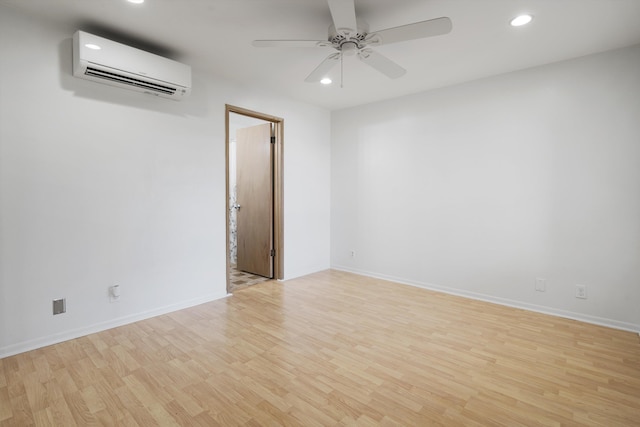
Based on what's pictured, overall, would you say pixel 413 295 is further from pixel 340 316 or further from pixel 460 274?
pixel 340 316

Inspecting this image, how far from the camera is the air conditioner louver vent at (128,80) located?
8.08ft

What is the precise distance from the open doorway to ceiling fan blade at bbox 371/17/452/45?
2170mm

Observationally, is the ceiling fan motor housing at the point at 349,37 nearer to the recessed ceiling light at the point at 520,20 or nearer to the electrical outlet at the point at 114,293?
the recessed ceiling light at the point at 520,20

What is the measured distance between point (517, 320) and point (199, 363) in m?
2.86

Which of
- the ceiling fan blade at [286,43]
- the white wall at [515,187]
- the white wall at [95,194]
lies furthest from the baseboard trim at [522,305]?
the ceiling fan blade at [286,43]

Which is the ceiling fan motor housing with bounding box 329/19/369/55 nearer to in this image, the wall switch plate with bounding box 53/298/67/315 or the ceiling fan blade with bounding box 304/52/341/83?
the ceiling fan blade with bounding box 304/52/341/83

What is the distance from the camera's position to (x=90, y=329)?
8.68ft

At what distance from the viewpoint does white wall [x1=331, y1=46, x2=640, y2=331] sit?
284 centimetres

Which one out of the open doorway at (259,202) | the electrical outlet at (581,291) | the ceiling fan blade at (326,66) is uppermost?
the ceiling fan blade at (326,66)

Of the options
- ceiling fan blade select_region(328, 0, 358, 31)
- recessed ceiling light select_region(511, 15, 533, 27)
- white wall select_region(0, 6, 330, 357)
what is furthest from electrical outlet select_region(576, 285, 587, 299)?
white wall select_region(0, 6, 330, 357)

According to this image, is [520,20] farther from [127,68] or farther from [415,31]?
[127,68]

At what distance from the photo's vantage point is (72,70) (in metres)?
2.51

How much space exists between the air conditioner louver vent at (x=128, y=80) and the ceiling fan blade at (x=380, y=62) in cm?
175

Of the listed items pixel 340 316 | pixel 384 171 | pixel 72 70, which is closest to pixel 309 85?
pixel 384 171
